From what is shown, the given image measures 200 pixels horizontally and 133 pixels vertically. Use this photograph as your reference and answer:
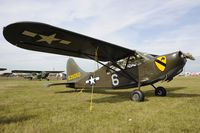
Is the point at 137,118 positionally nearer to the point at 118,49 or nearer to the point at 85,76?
the point at 118,49

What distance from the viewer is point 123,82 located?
11.0 m

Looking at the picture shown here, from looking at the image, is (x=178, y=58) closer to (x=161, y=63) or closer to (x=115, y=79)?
(x=161, y=63)

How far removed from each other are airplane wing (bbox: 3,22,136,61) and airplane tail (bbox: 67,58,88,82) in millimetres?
3095

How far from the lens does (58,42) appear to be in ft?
29.4

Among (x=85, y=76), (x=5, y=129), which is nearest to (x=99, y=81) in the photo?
(x=85, y=76)

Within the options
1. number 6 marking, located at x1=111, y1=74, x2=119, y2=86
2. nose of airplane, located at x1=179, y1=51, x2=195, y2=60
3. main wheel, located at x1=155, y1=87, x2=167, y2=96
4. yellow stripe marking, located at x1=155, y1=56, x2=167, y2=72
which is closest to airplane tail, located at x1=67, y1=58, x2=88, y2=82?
number 6 marking, located at x1=111, y1=74, x2=119, y2=86

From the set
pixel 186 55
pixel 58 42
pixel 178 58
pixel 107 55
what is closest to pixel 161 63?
pixel 178 58

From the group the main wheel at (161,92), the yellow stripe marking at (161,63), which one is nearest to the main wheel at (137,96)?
the yellow stripe marking at (161,63)

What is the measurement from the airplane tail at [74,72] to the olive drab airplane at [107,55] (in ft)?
6.24

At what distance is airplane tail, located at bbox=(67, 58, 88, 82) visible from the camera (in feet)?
47.4

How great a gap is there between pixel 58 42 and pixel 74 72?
20.1 ft

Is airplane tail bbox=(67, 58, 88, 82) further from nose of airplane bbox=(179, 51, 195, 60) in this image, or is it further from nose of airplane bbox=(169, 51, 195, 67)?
nose of airplane bbox=(179, 51, 195, 60)

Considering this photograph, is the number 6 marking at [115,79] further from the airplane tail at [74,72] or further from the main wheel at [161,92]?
the airplane tail at [74,72]

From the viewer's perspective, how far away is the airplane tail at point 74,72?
14.5 metres
